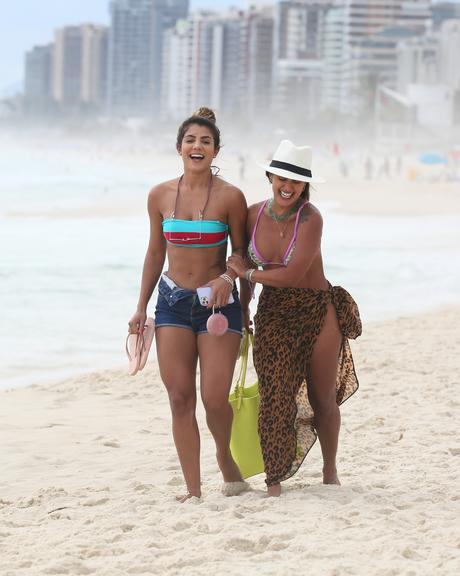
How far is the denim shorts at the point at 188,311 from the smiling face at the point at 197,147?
44cm

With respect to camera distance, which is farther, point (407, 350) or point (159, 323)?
point (407, 350)

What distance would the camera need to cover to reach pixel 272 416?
14.1 feet

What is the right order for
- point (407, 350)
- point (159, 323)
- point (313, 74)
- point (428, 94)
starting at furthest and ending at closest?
point (313, 74) < point (428, 94) < point (407, 350) < point (159, 323)

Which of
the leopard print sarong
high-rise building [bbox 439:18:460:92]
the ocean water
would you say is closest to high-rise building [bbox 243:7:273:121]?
high-rise building [bbox 439:18:460:92]

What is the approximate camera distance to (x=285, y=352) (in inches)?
167

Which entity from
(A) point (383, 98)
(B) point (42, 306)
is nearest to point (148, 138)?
(A) point (383, 98)

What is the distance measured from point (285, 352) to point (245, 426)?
38cm

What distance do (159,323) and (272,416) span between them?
0.55 meters

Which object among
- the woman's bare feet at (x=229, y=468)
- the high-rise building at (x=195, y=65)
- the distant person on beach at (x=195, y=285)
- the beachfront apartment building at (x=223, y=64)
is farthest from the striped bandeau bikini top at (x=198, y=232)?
the high-rise building at (x=195, y=65)

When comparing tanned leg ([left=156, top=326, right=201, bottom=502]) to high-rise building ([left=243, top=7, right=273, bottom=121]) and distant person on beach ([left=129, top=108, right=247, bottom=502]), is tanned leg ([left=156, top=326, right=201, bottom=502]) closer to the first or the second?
distant person on beach ([left=129, top=108, right=247, bottom=502])

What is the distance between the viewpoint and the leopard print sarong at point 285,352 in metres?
4.26

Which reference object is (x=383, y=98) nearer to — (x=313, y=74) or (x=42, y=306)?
(x=313, y=74)

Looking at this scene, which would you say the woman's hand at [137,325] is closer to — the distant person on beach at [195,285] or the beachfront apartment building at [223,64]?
the distant person on beach at [195,285]

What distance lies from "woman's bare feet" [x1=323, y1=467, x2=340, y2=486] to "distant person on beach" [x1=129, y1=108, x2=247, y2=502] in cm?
48
